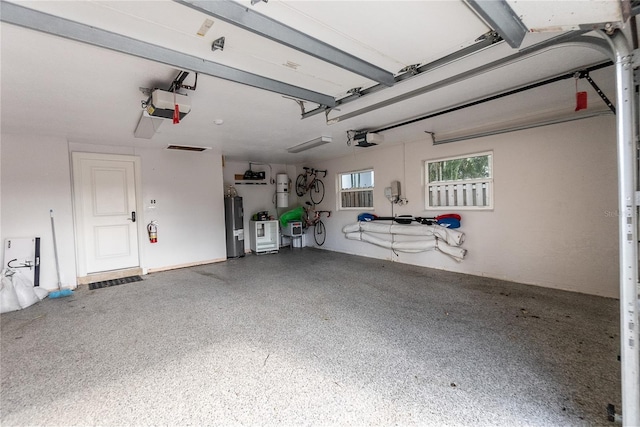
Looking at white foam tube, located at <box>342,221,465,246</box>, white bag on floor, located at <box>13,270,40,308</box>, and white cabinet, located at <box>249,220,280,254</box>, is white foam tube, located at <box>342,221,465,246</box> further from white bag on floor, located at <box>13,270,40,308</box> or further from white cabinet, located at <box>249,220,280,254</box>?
white bag on floor, located at <box>13,270,40,308</box>

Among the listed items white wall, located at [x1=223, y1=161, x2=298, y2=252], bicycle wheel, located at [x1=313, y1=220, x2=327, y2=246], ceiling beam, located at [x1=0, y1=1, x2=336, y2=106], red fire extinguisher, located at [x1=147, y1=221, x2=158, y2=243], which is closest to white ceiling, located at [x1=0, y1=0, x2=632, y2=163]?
ceiling beam, located at [x1=0, y1=1, x2=336, y2=106]

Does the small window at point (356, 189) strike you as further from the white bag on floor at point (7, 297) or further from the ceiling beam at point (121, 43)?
the white bag on floor at point (7, 297)

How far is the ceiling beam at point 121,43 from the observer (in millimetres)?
1432

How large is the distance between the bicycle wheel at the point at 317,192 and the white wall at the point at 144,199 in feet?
7.92

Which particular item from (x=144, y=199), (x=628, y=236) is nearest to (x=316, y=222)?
(x=144, y=199)

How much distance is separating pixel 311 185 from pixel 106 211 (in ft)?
14.2

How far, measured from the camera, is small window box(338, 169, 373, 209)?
5.89 meters

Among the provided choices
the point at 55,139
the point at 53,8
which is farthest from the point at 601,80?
the point at 55,139

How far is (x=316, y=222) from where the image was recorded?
7164mm

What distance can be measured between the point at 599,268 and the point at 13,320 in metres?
6.62

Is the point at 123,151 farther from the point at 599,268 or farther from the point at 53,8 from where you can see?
the point at 599,268

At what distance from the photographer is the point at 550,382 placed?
1724mm

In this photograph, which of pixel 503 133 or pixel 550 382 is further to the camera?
pixel 503 133

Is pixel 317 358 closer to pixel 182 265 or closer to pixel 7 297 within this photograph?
pixel 7 297
